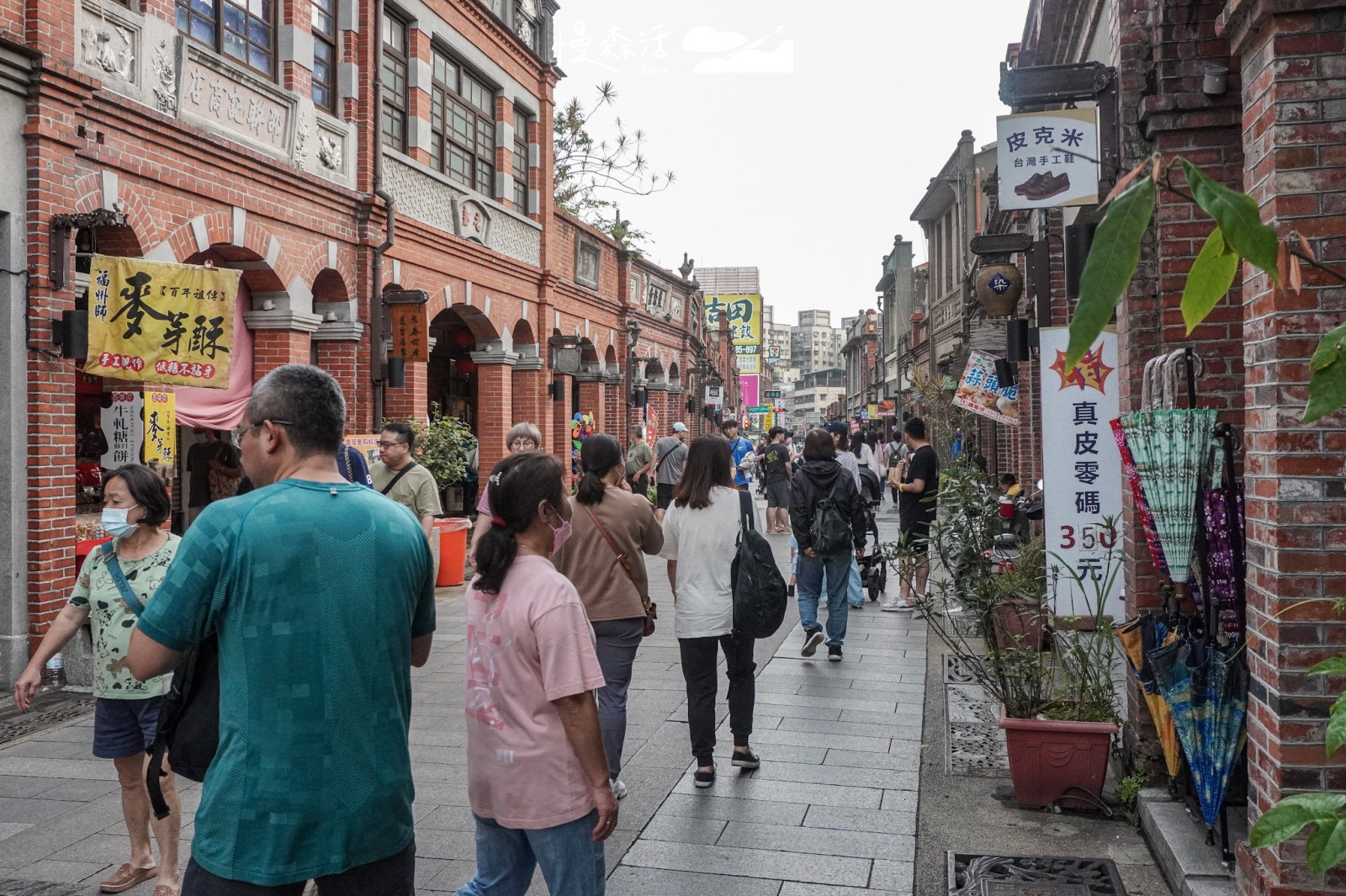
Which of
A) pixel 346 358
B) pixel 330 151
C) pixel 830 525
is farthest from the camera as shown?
pixel 346 358

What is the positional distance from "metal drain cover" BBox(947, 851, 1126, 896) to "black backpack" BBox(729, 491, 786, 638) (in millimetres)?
1447

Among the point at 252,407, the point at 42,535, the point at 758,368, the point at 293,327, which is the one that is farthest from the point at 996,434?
the point at 758,368

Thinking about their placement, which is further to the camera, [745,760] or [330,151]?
[330,151]

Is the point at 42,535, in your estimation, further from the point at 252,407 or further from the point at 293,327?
the point at 252,407

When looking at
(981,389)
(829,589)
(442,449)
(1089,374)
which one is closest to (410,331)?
(442,449)

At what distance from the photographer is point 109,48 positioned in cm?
897

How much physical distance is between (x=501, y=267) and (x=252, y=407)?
1534 cm

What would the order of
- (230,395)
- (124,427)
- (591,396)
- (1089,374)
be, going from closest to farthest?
(1089,374) → (124,427) → (230,395) → (591,396)

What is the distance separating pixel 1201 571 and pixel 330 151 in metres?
11.2

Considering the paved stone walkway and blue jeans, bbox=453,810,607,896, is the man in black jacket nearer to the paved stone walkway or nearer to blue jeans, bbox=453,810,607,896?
the paved stone walkway

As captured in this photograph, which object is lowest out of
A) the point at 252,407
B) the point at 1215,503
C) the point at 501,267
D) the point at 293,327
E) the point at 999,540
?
the point at 999,540

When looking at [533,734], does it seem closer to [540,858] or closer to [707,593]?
[540,858]

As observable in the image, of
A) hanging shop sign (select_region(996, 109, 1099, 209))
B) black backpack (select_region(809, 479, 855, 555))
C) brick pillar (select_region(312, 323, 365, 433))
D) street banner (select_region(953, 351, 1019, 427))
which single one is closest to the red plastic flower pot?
black backpack (select_region(809, 479, 855, 555))

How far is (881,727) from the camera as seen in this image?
6688 mm
